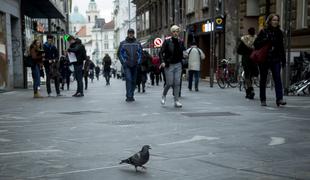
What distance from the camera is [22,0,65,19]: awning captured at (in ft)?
84.0

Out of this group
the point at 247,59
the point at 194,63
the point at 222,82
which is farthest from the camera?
the point at 222,82

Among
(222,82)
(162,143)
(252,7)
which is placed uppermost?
(252,7)

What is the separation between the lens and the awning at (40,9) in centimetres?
2560

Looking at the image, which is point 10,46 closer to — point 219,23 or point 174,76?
point 219,23

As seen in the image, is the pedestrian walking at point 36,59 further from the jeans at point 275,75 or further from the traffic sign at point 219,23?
the traffic sign at point 219,23

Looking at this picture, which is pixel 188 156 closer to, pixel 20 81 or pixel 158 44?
pixel 20 81

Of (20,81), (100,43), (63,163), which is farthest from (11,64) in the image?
(100,43)

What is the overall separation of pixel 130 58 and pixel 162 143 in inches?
288

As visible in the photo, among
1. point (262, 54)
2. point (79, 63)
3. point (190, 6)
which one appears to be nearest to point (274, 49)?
point (262, 54)

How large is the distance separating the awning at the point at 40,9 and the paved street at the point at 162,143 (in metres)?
15.7

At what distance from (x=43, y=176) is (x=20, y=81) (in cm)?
1827

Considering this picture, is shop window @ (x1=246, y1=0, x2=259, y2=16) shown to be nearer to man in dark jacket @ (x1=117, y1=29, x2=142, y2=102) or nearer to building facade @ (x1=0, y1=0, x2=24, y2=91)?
building facade @ (x1=0, y1=0, x2=24, y2=91)

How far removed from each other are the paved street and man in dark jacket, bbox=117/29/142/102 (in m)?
2.67

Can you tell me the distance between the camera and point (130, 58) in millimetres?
13602
